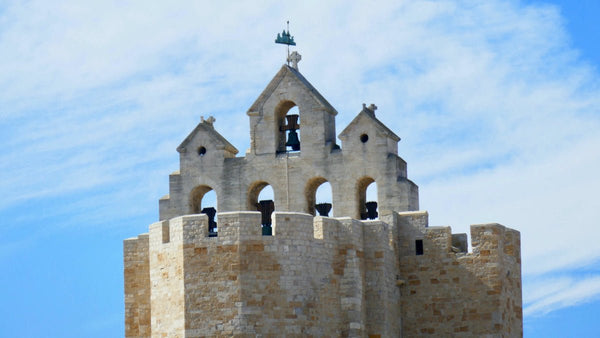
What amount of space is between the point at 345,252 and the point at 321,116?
21.1 ft

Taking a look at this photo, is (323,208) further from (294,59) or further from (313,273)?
(313,273)

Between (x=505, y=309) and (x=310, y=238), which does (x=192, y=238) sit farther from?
(x=505, y=309)

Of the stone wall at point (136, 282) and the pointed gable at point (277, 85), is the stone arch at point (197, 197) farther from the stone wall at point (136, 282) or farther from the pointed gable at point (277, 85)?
the stone wall at point (136, 282)

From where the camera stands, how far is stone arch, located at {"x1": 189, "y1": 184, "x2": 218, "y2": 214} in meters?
55.2

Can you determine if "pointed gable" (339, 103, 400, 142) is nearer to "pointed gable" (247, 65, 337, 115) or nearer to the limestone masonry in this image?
the limestone masonry

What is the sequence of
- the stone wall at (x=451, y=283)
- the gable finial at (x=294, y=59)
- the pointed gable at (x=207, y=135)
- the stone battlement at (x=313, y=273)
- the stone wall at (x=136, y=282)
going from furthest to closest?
the gable finial at (x=294, y=59) < the pointed gable at (x=207, y=135) < the stone wall at (x=451, y=283) < the stone wall at (x=136, y=282) < the stone battlement at (x=313, y=273)

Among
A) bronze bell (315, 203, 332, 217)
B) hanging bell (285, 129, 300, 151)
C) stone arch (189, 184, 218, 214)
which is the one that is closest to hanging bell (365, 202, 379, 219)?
bronze bell (315, 203, 332, 217)

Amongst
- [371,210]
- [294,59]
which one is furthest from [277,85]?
[371,210]

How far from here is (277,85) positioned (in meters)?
55.3

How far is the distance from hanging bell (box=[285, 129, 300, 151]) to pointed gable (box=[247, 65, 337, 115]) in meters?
1.16

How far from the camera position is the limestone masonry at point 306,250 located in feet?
156

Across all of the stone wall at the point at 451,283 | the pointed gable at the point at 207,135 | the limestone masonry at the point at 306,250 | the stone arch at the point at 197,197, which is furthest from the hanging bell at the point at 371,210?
the stone arch at the point at 197,197

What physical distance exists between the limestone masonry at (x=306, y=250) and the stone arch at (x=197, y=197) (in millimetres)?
46

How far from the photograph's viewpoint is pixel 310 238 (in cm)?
4859
